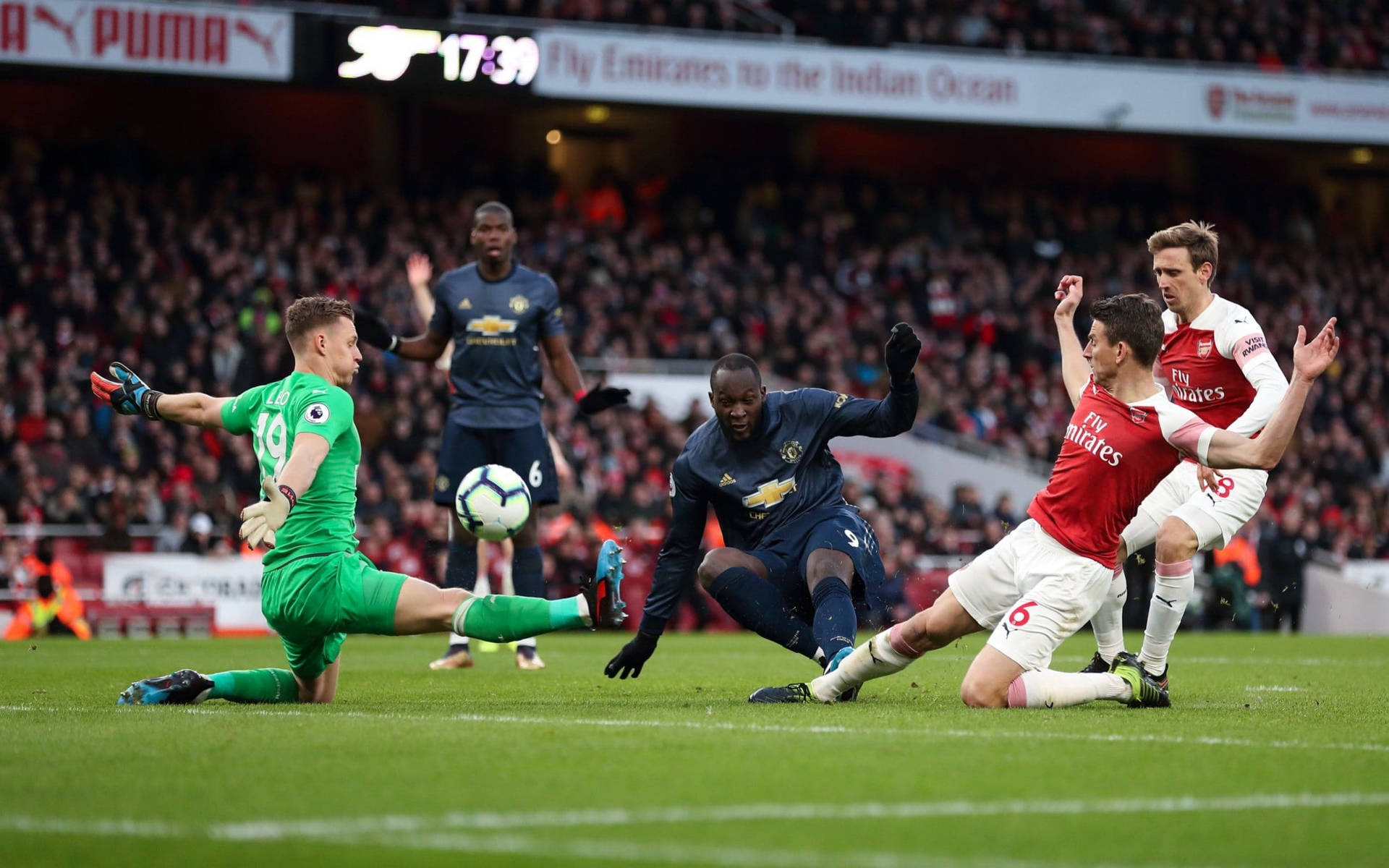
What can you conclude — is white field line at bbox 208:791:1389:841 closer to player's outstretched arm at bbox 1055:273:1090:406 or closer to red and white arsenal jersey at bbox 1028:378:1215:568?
red and white arsenal jersey at bbox 1028:378:1215:568

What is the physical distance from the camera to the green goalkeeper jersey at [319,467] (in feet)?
22.9

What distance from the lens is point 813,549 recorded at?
7836 millimetres

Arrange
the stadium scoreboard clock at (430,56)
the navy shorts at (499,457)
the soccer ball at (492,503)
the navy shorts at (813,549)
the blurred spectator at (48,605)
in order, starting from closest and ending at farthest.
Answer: the soccer ball at (492,503) → the navy shorts at (813,549) → the navy shorts at (499,457) → the blurred spectator at (48,605) → the stadium scoreboard clock at (430,56)

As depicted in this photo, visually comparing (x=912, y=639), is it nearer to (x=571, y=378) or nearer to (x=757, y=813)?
(x=757, y=813)

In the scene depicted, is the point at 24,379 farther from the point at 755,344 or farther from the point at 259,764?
the point at 259,764

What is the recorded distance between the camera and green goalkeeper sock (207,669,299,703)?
7.44 meters

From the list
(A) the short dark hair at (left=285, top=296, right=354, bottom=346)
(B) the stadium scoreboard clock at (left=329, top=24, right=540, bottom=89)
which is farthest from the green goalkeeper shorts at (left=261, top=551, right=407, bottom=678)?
(B) the stadium scoreboard clock at (left=329, top=24, right=540, bottom=89)

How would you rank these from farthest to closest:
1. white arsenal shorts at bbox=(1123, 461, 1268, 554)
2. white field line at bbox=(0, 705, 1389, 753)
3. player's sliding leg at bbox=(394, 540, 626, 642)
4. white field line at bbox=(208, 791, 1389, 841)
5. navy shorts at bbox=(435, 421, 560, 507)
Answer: navy shorts at bbox=(435, 421, 560, 507) → white arsenal shorts at bbox=(1123, 461, 1268, 554) → player's sliding leg at bbox=(394, 540, 626, 642) → white field line at bbox=(0, 705, 1389, 753) → white field line at bbox=(208, 791, 1389, 841)

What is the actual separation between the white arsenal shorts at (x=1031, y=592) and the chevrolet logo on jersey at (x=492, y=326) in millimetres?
4038

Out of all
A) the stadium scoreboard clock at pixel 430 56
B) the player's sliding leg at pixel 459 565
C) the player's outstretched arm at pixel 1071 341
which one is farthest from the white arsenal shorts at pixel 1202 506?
the stadium scoreboard clock at pixel 430 56

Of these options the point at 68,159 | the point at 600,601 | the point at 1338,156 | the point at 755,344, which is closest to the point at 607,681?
the point at 600,601

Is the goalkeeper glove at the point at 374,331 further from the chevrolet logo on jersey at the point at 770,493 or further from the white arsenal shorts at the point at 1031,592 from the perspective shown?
the white arsenal shorts at the point at 1031,592

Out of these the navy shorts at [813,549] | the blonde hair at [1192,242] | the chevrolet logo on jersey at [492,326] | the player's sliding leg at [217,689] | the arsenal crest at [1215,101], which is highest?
the arsenal crest at [1215,101]

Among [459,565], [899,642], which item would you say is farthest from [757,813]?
[459,565]
